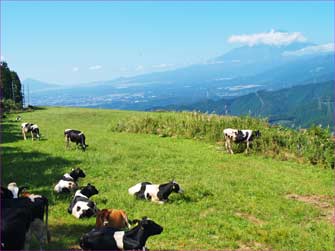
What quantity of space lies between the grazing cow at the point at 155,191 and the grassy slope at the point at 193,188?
37 centimetres

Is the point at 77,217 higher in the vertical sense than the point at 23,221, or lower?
lower

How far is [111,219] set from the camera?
1276cm

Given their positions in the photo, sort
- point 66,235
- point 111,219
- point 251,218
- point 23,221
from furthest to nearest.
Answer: point 251,218, point 111,219, point 66,235, point 23,221

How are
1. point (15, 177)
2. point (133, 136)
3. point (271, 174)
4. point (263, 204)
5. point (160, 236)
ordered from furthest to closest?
point (133, 136) < point (271, 174) < point (15, 177) < point (263, 204) < point (160, 236)

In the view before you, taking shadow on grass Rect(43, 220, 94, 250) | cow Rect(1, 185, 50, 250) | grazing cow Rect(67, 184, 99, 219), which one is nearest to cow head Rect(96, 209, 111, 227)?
shadow on grass Rect(43, 220, 94, 250)

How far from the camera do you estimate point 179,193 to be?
16.8m

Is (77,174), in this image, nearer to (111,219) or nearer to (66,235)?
(111,219)

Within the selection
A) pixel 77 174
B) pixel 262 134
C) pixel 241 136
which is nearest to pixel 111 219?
pixel 77 174

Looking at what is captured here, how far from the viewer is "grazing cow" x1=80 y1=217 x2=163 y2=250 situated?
1021 centimetres

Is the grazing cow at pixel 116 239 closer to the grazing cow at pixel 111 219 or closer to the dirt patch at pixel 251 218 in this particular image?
the grazing cow at pixel 111 219

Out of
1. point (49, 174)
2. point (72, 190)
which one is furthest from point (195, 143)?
point (72, 190)

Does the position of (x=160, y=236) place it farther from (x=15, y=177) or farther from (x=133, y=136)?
(x=133, y=136)

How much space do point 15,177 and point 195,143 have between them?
1514cm

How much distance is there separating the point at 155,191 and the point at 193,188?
2.13m
